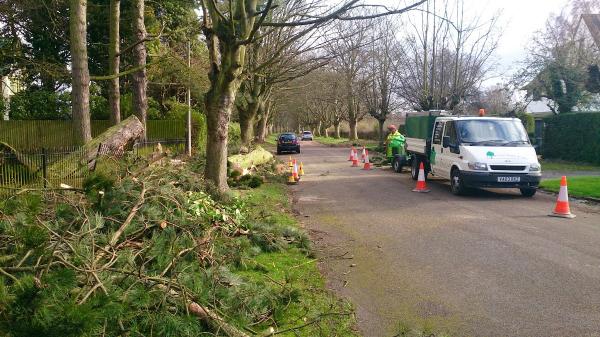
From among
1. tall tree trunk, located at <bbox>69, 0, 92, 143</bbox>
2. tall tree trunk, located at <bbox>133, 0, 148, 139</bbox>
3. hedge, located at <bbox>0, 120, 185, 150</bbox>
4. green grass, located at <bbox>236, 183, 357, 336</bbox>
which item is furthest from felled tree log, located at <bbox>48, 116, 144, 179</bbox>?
hedge, located at <bbox>0, 120, 185, 150</bbox>

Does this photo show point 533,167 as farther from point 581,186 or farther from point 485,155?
point 581,186

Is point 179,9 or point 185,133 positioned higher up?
point 179,9

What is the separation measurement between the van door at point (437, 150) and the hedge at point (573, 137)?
11410mm

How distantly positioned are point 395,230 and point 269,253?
281 centimetres

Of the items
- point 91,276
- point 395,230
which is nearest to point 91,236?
point 91,276

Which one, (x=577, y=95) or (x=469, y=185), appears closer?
(x=469, y=185)

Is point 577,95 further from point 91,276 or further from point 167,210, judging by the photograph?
point 91,276

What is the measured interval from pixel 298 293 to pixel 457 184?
9.68 meters

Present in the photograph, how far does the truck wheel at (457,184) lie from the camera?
13.6 metres

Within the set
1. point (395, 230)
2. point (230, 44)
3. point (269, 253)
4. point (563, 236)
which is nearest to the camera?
point (269, 253)

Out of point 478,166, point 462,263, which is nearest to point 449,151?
point 478,166

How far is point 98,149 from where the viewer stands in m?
9.50

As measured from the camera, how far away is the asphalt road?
5.11m

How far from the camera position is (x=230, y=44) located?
10.9 m
